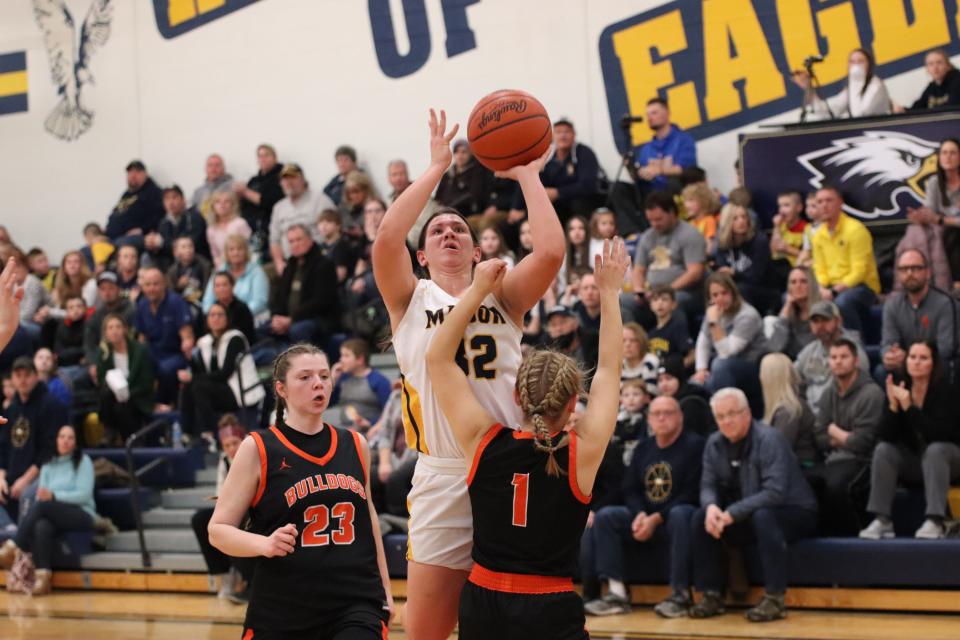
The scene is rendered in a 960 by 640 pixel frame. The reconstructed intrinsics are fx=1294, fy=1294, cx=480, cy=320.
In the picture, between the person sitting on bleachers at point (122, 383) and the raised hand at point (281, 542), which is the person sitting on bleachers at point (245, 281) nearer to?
the person sitting on bleachers at point (122, 383)

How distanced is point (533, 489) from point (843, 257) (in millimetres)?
6831

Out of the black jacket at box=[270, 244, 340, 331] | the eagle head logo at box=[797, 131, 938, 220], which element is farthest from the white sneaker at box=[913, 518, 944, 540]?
the black jacket at box=[270, 244, 340, 331]

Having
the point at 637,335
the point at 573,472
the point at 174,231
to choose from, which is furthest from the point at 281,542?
the point at 174,231

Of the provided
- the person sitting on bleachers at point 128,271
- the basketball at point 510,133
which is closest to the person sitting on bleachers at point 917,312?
the basketball at point 510,133

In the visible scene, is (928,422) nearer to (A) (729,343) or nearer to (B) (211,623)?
(A) (729,343)

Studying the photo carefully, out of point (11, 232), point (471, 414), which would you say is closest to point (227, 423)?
point (471, 414)

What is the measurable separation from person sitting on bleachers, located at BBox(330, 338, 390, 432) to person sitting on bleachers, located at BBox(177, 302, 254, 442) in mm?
1170

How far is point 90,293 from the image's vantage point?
13.8 m

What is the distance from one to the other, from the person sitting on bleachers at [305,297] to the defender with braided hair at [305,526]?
7.22m

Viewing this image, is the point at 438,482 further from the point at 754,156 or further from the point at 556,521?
the point at 754,156

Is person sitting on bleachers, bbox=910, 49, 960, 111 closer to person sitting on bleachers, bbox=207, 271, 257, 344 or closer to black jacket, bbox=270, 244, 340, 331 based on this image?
black jacket, bbox=270, 244, 340, 331

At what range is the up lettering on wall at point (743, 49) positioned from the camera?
12.3 m

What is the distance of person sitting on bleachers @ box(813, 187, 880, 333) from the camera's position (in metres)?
9.94

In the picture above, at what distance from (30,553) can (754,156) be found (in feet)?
22.6
